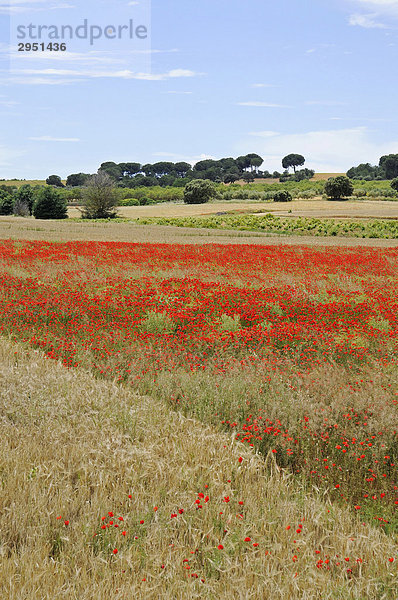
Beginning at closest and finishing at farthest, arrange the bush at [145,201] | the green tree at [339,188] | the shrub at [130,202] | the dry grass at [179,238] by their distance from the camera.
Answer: the dry grass at [179,238], the green tree at [339,188], the shrub at [130,202], the bush at [145,201]

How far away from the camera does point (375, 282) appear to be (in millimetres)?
15992

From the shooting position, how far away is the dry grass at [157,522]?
351cm

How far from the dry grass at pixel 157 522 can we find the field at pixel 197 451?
0.06ft

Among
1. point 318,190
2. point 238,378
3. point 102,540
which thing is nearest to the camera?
point 102,540

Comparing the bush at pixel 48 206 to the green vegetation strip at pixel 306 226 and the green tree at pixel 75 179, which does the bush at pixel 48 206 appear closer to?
the green vegetation strip at pixel 306 226

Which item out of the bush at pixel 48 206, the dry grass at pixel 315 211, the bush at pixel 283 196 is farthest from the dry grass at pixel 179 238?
the bush at pixel 283 196

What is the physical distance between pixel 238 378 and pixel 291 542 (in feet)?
12.2

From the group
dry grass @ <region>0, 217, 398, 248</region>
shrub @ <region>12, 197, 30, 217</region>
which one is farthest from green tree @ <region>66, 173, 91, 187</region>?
dry grass @ <region>0, 217, 398, 248</region>

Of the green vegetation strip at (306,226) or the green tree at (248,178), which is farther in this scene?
the green tree at (248,178)

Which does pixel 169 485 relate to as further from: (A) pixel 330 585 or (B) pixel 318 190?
(B) pixel 318 190

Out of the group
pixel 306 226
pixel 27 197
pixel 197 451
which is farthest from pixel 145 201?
pixel 197 451

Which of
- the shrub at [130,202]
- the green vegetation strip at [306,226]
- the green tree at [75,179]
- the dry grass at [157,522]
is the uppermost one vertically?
the green tree at [75,179]

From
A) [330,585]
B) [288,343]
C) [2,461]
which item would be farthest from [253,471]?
[288,343]

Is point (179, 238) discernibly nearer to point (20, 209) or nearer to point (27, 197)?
point (20, 209)
